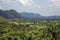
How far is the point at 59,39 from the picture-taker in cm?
9781

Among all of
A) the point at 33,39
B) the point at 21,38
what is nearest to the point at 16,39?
the point at 21,38

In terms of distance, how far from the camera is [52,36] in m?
102

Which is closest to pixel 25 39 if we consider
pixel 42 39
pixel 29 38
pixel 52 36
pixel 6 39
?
pixel 29 38

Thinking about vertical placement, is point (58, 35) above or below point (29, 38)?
above

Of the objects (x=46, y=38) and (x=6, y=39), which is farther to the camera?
(x=6, y=39)

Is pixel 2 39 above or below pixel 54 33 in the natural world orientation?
below

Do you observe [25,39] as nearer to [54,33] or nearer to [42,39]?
[42,39]

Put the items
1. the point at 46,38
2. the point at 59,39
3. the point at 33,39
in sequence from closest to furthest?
1. the point at 59,39
2. the point at 46,38
3. the point at 33,39

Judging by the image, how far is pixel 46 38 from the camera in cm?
12050

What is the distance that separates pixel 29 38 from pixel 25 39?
378 centimetres

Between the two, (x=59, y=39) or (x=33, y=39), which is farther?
(x=33, y=39)

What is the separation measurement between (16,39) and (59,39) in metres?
60.0

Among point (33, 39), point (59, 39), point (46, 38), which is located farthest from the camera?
point (33, 39)

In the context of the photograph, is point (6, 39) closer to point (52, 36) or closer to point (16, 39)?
point (16, 39)
